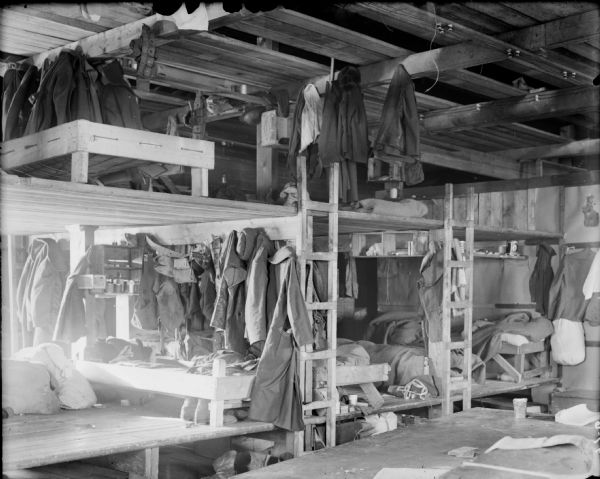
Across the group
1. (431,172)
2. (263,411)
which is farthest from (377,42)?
(431,172)

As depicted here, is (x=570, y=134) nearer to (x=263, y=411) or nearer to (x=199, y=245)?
(x=199, y=245)

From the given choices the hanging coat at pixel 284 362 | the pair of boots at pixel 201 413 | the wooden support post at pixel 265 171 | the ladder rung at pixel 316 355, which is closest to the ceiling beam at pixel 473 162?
the wooden support post at pixel 265 171

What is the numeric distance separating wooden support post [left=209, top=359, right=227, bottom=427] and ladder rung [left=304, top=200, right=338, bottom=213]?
166 cm

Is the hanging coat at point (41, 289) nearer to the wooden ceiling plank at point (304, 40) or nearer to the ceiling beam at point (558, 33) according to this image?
the wooden ceiling plank at point (304, 40)

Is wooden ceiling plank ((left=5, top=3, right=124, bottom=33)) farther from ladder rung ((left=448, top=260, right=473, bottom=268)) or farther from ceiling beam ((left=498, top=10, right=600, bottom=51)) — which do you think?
ladder rung ((left=448, top=260, right=473, bottom=268))

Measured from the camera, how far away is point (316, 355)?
7.30 metres

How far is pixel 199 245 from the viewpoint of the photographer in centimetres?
820

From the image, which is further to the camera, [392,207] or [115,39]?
[392,207]

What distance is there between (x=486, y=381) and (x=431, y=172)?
14.1 feet

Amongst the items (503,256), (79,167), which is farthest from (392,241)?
(79,167)

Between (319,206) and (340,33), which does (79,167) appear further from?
(319,206)

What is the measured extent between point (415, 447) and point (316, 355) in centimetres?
218

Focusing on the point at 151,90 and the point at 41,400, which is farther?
the point at 151,90

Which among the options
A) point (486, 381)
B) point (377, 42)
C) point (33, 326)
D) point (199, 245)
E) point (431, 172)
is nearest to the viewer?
point (377, 42)
